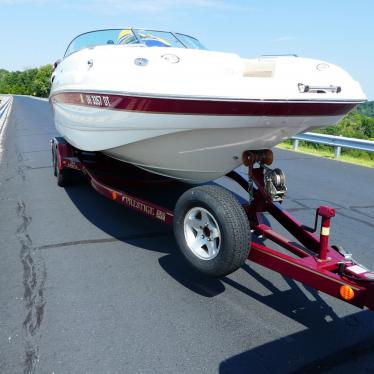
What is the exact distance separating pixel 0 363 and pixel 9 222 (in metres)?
2.80

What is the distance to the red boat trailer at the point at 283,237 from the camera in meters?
2.68

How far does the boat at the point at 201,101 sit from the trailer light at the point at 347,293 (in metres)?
1.32

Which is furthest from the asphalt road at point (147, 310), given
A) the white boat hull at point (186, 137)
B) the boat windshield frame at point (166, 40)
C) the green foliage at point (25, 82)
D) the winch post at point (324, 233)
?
the green foliage at point (25, 82)

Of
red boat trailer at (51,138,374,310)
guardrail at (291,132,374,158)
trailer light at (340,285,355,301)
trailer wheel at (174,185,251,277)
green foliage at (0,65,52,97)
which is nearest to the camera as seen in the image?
trailer light at (340,285,355,301)

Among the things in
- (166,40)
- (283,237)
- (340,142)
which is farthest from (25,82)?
(283,237)

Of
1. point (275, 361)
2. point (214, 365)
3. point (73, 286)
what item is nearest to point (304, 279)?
point (275, 361)

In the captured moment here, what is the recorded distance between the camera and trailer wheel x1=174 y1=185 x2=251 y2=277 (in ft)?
10.3

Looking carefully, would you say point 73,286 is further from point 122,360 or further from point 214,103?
point 214,103

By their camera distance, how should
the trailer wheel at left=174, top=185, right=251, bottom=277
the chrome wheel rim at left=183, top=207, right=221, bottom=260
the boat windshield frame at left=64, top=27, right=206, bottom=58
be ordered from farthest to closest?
the boat windshield frame at left=64, top=27, right=206, bottom=58 → the chrome wheel rim at left=183, top=207, right=221, bottom=260 → the trailer wheel at left=174, top=185, right=251, bottom=277

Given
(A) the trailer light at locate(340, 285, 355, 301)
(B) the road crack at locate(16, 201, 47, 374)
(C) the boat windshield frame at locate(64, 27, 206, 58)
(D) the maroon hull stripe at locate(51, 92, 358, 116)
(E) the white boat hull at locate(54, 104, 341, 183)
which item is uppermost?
(C) the boat windshield frame at locate(64, 27, 206, 58)

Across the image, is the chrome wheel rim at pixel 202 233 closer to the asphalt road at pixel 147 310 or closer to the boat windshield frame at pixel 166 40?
the asphalt road at pixel 147 310

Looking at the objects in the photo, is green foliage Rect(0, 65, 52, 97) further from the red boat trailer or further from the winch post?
the winch post

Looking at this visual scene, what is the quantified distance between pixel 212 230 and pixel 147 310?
0.77 metres

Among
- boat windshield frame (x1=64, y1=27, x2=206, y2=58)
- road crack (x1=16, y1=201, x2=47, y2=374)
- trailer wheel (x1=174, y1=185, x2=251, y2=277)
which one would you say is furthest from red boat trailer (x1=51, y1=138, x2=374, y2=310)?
boat windshield frame (x1=64, y1=27, x2=206, y2=58)
